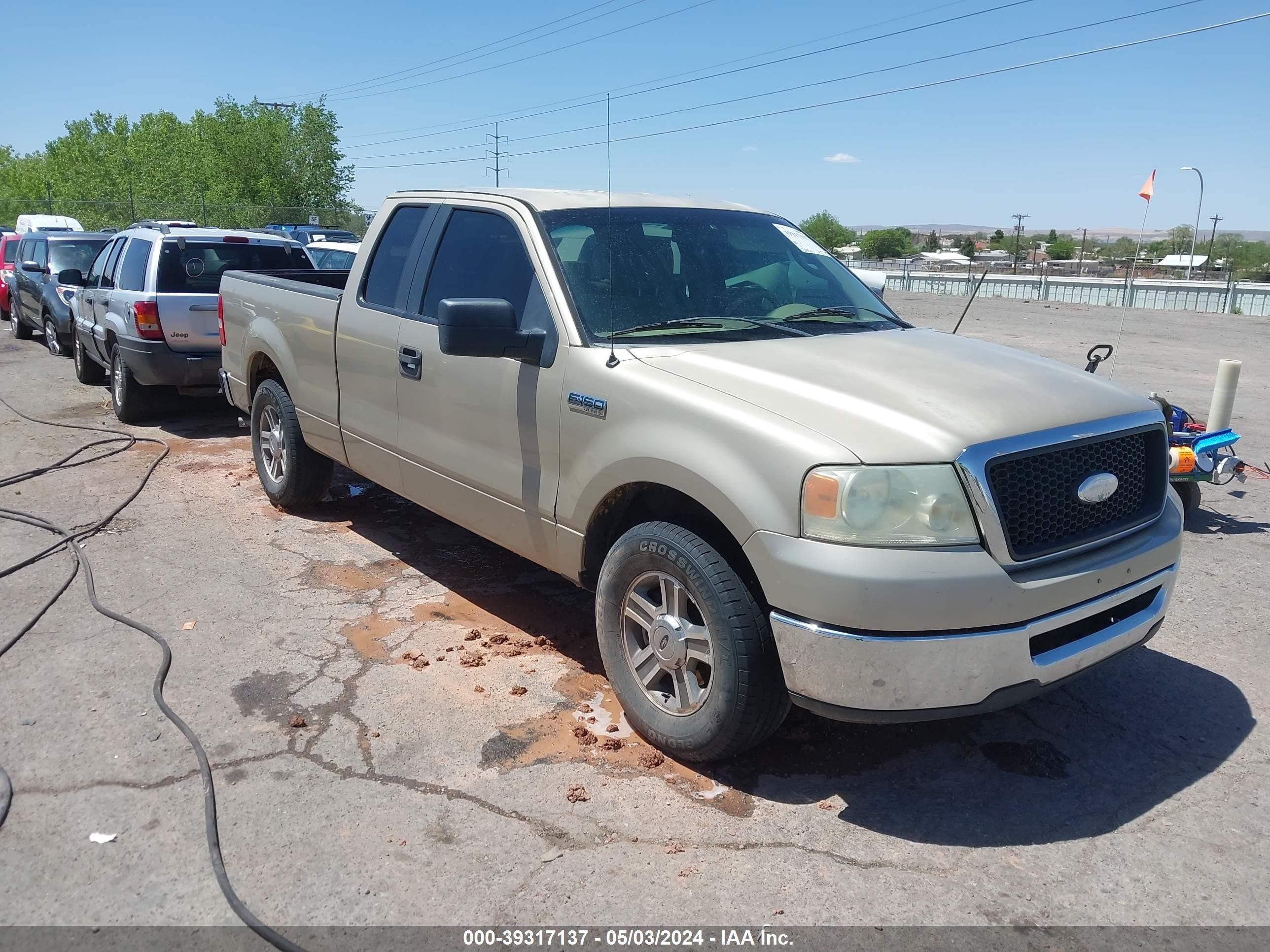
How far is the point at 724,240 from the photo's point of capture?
4.54m

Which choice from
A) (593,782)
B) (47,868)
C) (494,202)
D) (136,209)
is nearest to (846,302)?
(494,202)

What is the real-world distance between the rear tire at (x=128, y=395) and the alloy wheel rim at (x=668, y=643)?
765 cm

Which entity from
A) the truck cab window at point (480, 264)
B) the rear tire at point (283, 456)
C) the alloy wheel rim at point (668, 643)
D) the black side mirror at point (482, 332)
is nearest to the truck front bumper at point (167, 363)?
the rear tire at point (283, 456)

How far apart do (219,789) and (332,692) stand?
2.56 feet

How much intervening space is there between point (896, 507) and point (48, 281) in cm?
1575

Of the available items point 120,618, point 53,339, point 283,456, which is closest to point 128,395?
point 283,456

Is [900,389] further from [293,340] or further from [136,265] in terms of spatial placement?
[136,265]

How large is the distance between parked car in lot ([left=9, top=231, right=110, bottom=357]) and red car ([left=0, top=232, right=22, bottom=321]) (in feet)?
3.58

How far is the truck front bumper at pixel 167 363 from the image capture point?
8.99m

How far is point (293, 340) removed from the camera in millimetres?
6066

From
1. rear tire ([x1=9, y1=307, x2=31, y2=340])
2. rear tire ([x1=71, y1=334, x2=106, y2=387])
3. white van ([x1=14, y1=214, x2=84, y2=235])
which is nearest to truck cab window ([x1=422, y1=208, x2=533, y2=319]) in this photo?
rear tire ([x1=71, y1=334, x2=106, y2=387])

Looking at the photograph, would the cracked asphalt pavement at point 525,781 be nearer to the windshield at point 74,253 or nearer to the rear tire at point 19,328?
the windshield at point 74,253

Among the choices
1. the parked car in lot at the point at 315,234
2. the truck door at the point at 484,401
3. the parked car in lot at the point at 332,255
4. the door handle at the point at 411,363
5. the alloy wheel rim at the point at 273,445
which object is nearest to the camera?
the truck door at the point at 484,401

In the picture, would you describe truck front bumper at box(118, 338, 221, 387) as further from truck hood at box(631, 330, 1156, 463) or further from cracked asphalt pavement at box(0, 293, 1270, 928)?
truck hood at box(631, 330, 1156, 463)
